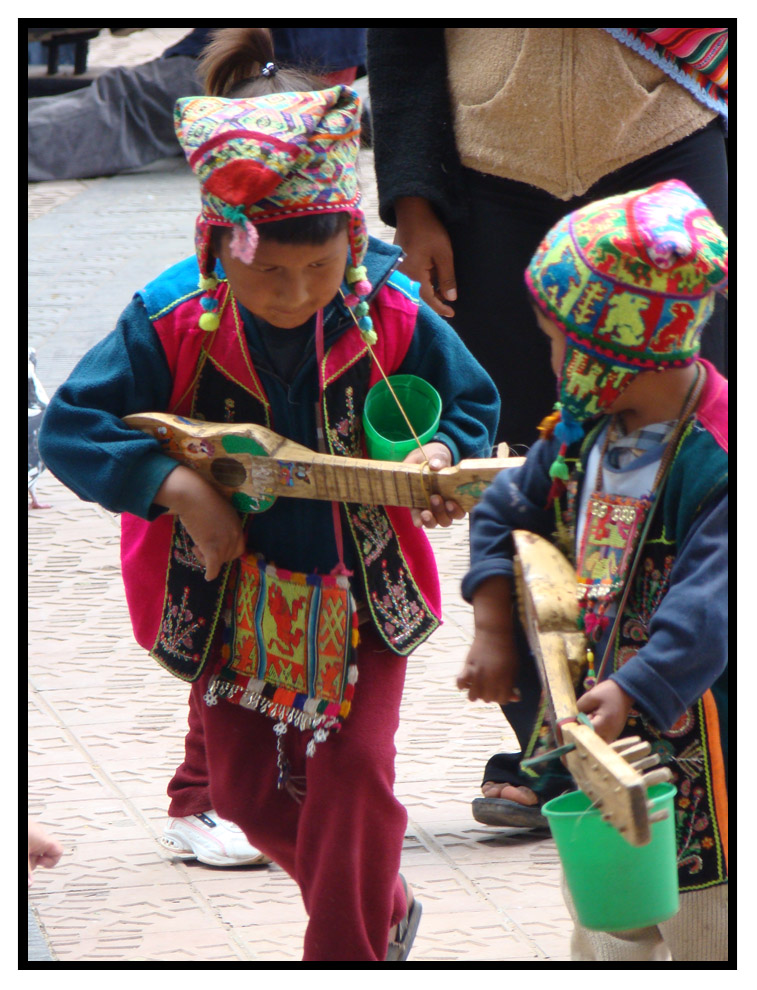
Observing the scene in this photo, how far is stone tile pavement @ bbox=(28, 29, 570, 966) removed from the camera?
2836mm

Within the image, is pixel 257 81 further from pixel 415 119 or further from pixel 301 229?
pixel 415 119

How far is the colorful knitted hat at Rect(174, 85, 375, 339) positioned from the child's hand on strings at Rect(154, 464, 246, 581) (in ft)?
1.40

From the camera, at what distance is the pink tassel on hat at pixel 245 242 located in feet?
7.31

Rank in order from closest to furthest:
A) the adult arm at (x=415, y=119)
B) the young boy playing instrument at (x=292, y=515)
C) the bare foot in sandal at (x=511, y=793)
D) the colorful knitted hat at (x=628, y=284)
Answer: the colorful knitted hat at (x=628, y=284) < the young boy playing instrument at (x=292, y=515) < the adult arm at (x=415, y=119) < the bare foot in sandal at (x=511, y=793)

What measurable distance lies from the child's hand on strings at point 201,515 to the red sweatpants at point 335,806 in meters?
0.31

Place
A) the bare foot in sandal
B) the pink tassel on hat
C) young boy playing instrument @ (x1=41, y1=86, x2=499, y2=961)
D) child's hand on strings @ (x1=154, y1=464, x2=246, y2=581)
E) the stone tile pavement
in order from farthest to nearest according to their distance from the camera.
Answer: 1. the bare foot in sandal
2. the stone tile pavement
3. child's hand on strings @ (x1=154, y1=464, x2=246, y2=581)
4. young boy playing instrument @ (x1=41, y1=86, x2=499, y2=961)
5. the pink tassel on hat

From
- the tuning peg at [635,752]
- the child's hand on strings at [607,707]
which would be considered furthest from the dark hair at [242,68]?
the tuning peg at [635,752]

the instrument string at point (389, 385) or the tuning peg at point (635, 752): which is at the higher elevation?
the instrument string at point (389, 385)

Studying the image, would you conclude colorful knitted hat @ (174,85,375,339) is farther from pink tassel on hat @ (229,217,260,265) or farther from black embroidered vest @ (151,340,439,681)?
black embroidered vest @ (151,340,439,681)

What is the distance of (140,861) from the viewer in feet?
10.4

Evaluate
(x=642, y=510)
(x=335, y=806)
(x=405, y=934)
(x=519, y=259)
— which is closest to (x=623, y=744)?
(x=642, y=510)

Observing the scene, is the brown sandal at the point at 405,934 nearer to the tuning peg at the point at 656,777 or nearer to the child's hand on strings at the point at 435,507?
the child's hand on strings at the point at 435,507

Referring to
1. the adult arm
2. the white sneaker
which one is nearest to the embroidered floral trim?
the white sneaker

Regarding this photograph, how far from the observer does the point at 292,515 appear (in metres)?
2.56
